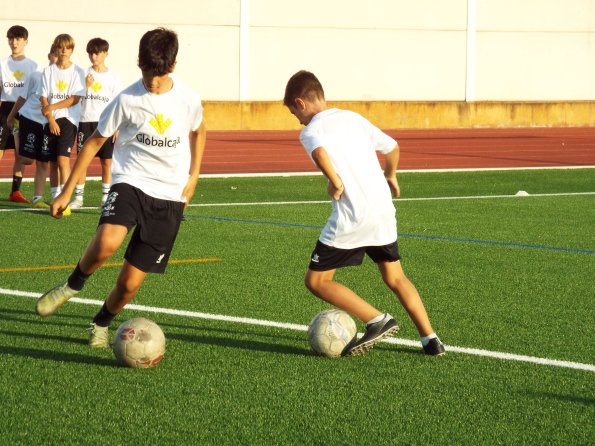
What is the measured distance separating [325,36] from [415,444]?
33974 millimetres

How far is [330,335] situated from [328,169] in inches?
36.0

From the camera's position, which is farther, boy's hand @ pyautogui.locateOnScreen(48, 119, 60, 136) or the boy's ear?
boy's hand @ pyautogui.locateOnScreen(48, 119, 60, 136)

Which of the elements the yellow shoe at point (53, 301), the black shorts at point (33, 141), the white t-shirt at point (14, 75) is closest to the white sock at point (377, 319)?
the yellow shoe at point (53, 301)

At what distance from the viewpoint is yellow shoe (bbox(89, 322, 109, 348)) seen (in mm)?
6785

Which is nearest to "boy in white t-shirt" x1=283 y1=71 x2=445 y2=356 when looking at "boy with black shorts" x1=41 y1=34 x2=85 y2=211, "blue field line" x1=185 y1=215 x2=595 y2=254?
"blue field line" x1=185 y1=215 x2=595 y2=254

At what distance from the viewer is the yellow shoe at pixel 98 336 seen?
679 centimetres

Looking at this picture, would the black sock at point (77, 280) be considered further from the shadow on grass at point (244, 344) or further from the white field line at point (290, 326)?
the white field line at point (290, 326)

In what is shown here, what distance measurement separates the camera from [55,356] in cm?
656

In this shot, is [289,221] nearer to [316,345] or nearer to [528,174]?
[316,345]

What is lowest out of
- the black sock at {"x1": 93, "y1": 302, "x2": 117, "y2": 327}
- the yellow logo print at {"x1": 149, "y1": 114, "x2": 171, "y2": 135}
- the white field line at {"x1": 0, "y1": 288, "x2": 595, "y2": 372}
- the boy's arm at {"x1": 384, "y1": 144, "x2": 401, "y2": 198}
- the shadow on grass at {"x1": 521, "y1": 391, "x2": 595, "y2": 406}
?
the white field line at {"x1": 0, "y1": 288, "x2": 595, "y2": 372}

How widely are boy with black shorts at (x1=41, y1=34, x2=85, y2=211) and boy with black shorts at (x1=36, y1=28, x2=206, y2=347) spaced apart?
22.8ft

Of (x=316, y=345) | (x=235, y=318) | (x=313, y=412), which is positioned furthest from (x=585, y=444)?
(x=235, y=318)

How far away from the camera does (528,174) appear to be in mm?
20172

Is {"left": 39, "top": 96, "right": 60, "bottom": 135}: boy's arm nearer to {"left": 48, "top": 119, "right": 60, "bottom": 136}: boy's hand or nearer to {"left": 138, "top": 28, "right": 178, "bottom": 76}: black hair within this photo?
{"left": 48, "top": 119, "right": 60, "bottom": 136}: boy's hand
